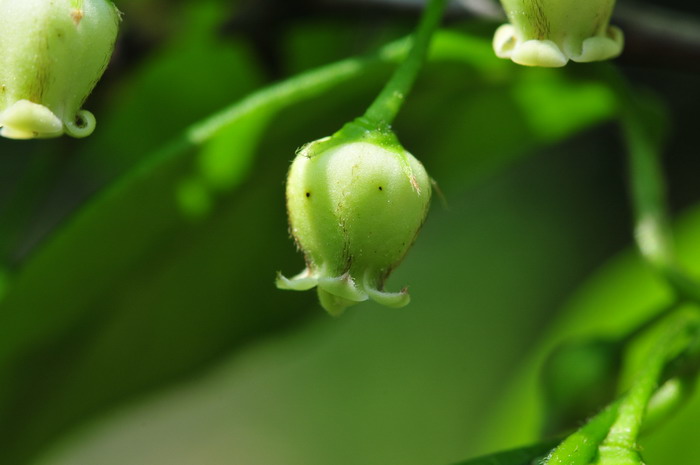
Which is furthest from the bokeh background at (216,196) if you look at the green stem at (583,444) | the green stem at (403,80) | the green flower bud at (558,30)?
the green stem at (583,444)

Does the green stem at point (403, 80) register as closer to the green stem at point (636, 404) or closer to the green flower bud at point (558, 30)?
the green flower bud at point (558, 30)

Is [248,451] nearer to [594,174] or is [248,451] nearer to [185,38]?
[594,174]

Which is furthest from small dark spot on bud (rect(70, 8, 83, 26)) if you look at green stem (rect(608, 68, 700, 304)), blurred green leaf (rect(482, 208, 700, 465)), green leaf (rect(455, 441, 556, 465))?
blurred green leaf (rect(482, 208, 700, 465))

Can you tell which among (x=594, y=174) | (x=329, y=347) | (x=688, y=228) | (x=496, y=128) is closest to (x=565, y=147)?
(x=594, y=174)

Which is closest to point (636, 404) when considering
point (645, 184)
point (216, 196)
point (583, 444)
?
point (583, 444)

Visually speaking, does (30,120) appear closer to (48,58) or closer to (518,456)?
(48,58)
